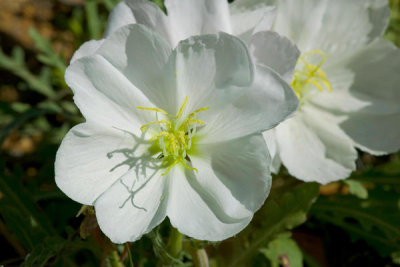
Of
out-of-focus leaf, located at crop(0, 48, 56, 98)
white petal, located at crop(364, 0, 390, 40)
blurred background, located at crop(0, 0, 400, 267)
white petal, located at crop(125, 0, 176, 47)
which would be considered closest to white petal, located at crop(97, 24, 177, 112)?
white petal, located at crop(125, 0, 176, 47)

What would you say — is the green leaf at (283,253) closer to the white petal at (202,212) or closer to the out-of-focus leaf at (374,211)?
the out-of-focus leaf at (374,211)

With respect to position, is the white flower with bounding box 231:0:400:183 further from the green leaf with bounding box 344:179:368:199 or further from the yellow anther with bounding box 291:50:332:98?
the green leaf with bounding box 344:179:368:199

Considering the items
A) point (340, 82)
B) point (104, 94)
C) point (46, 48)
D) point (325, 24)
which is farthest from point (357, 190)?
point (46, 48)

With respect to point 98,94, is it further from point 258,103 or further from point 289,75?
point 289,75

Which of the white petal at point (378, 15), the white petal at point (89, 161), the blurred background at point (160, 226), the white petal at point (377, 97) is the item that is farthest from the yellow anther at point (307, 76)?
the white petal at point (89, 161)

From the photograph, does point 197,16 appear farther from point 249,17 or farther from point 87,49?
point 87,49

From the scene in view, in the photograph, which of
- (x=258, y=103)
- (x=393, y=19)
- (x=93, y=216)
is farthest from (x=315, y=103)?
(x=393, y=19)
